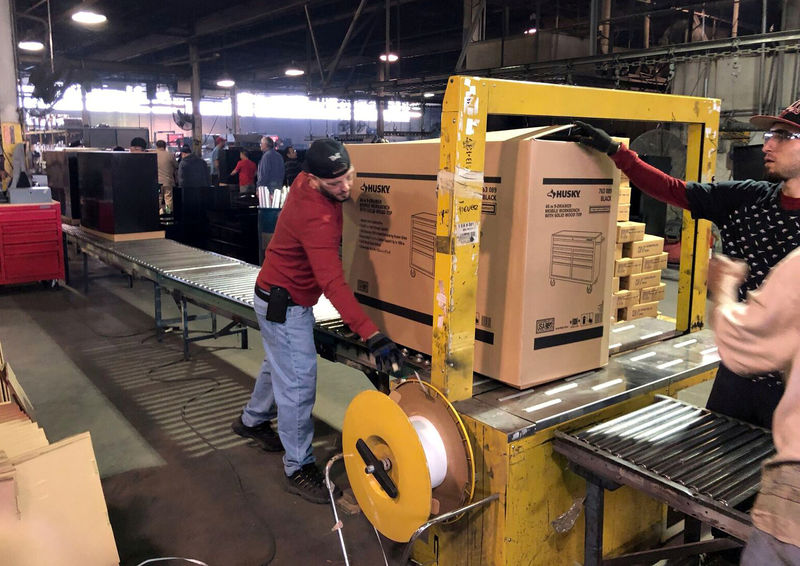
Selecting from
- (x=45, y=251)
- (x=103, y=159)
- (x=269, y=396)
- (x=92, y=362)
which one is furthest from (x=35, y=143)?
(x=269, y=396)

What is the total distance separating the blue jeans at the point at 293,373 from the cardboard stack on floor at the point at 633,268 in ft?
4.73

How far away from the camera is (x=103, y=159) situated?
6.72 m

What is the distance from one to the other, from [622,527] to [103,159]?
20.5 ft

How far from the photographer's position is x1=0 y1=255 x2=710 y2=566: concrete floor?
3.04 metres

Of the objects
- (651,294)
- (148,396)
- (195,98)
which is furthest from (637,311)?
(195,98)

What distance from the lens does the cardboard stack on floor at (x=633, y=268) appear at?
9.75 ft

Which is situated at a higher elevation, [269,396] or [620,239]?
[620,239]

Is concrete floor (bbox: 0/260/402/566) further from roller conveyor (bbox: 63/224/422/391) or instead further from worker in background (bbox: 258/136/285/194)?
worker in background (bbox: 258/136/285/194)

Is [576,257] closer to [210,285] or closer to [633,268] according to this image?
[633,268]

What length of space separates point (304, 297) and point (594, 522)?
1.56 metres

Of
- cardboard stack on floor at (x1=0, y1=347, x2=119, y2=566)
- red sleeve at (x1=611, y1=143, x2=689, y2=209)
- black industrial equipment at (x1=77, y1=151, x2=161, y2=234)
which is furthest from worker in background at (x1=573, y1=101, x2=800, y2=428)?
black industrial equipment at (x1=77, y1=151, x2=161, y2=234)

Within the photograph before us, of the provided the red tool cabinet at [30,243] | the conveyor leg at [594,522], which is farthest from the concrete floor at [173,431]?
the conveyor leg at [594,522]

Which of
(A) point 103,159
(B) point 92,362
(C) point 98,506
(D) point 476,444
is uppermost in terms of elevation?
(A) point 103,159

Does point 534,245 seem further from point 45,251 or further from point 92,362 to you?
point 45,251
